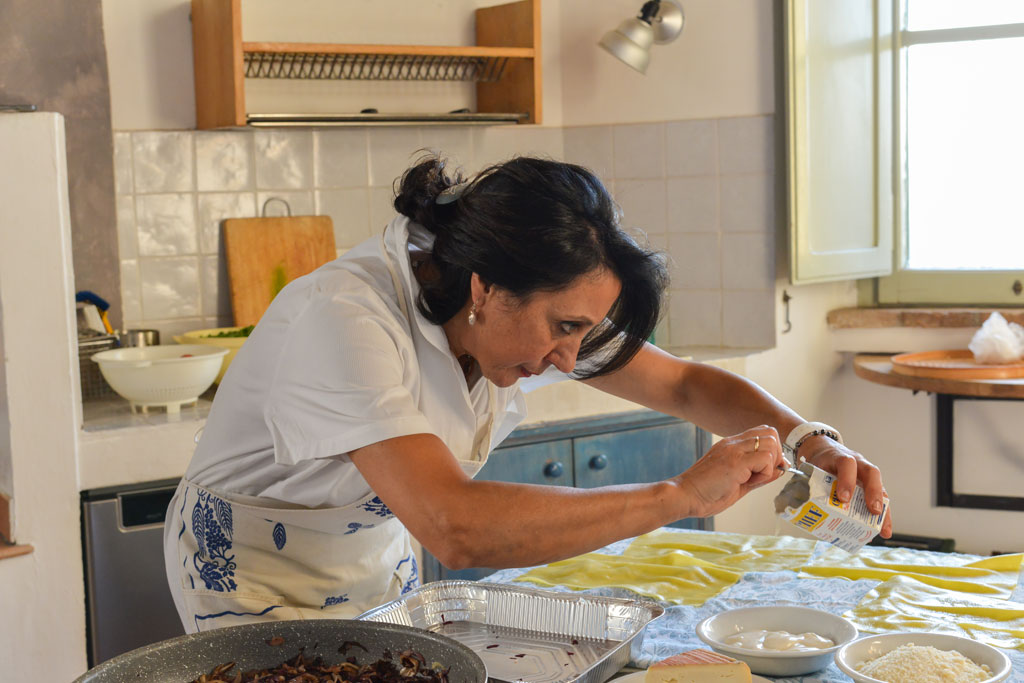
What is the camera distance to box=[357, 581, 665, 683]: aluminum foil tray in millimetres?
1224

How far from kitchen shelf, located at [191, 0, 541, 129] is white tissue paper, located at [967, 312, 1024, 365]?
1498mm

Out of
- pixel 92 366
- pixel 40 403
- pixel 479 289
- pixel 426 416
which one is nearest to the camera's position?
Answer: pixel 479 289

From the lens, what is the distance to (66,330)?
224cm

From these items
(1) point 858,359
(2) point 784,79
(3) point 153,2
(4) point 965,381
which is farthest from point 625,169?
(3) point 153,2

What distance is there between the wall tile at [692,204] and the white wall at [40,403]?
1916 mm

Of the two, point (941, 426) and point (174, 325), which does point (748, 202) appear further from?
point (174, 325)

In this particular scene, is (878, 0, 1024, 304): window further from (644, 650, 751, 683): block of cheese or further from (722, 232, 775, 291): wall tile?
(644, 650, 751, 683): block of cheese

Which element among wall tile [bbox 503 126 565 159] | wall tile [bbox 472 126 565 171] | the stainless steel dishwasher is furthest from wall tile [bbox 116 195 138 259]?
wall tile [bbox 503 126 565 159]

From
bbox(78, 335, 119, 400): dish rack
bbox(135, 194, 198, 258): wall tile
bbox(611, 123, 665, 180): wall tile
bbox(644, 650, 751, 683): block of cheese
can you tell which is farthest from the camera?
bbox(611, 123, 665, 180): wall tile

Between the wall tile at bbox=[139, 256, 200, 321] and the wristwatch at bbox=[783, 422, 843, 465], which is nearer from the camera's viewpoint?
the wristwatch at bbox=[783, 422, 843, 465]

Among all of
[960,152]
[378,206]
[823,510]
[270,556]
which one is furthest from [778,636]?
[960,152]

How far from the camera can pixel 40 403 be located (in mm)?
2250

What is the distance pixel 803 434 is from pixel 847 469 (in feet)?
0.63

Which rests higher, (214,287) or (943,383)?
(214,287)
